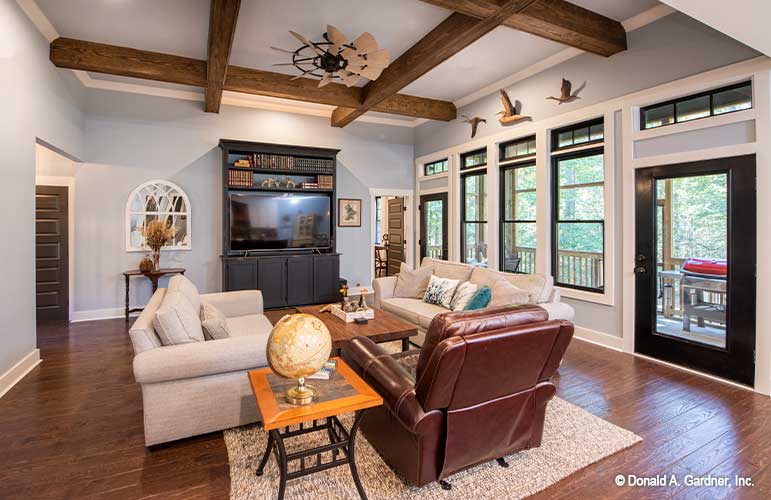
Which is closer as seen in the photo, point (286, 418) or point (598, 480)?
point (286, 418)

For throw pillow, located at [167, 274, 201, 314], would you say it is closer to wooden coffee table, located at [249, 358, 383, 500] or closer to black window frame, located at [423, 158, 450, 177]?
wooden coffee table, located at [249, 358, 383, 500]

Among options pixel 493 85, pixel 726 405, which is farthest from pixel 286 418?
pixel 493 85

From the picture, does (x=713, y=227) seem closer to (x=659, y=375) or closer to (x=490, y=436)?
(x=659, y=375)

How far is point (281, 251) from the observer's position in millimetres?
6691

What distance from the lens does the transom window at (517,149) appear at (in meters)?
5.53

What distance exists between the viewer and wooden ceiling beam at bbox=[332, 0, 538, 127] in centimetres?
342

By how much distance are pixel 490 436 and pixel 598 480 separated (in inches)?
25.4

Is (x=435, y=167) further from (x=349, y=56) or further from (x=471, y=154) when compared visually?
(x=349, y=56)

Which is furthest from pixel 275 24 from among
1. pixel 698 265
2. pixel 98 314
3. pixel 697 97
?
pixel 98 314

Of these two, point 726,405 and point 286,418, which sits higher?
point 286,418

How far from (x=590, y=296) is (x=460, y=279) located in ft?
4.96

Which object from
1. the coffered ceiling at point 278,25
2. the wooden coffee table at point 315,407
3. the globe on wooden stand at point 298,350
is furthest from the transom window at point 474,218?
the globe on wooden stand at point 298,350

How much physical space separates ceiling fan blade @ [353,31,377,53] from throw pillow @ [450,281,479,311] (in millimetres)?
2506

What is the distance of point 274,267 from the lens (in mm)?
6387
